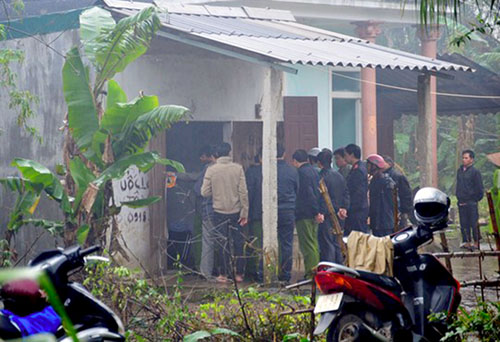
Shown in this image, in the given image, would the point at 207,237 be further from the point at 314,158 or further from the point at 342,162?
the point at 342,162

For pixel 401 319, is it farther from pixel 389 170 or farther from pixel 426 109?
pixel 426 109

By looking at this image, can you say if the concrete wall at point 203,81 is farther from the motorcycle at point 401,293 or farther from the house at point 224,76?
the motorcycle at point 401,293

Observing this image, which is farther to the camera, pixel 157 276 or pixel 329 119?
pixel 329 119

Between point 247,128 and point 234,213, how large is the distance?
5.81ft

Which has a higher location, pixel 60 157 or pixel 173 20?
pixel 173 20

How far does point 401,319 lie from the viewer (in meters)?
5.30

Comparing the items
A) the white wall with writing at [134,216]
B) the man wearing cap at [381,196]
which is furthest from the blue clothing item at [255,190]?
the man wearing cap at [381,196]

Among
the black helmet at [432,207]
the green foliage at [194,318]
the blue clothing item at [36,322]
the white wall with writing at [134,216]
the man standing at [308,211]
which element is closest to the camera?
the blue clothing item at [36,322]

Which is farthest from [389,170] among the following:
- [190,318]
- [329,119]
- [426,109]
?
[190,318]

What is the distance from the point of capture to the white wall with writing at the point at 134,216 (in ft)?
34.6

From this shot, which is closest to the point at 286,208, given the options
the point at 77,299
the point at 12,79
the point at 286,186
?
the point at 286,186

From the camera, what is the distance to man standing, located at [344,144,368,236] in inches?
438

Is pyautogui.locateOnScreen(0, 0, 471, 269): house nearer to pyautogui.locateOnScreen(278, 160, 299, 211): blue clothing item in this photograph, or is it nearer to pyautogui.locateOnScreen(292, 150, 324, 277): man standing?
pyautogui.locateOnScreen(278, 160, 299, 211): blue clothing item

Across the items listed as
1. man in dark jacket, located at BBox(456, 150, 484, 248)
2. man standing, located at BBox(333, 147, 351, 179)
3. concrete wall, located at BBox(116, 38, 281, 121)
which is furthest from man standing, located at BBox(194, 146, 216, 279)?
man in dark jacket, located at BBox(456, 150, 484, 248)
